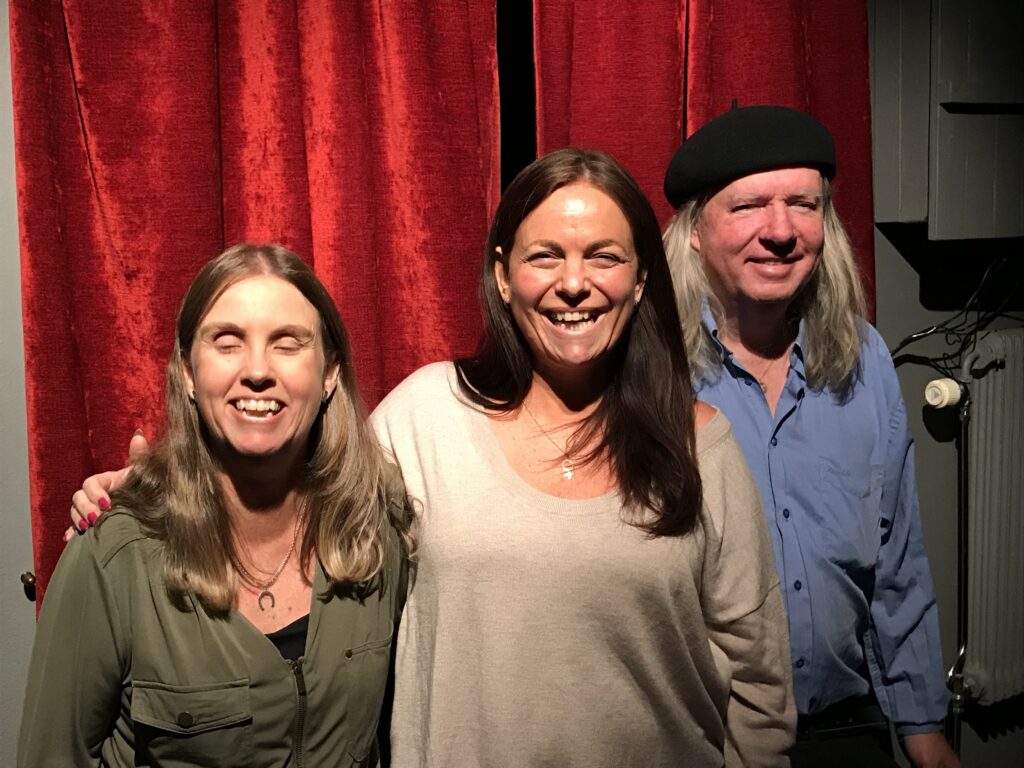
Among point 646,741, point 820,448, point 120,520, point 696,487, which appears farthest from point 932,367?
point 120,520

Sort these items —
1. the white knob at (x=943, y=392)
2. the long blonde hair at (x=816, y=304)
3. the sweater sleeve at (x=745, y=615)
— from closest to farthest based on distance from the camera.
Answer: the sweater sleeve at (x=745, y=615)
the long blonde hair at (x=816, y=304)
the white knob at (x=943, y=392)

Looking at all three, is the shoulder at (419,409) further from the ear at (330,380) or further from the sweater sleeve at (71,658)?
the sweater sleeve at (71,658)

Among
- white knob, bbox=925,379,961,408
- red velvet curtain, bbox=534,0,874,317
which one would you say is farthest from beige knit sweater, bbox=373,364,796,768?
white knob, bbox=925,379,961,408

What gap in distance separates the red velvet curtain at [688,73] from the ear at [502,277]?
23.7 inches

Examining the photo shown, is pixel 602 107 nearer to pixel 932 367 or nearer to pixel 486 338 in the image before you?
pixel 486 338

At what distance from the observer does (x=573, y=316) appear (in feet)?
5.35

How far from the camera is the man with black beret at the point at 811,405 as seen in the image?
186 centimetres

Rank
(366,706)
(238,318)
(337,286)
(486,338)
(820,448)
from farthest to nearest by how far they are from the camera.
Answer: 1. (337,286)
2. (820,448)
3. (486,338)
4. (366,706)
5. (238,318)

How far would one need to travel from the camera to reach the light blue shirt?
190cm

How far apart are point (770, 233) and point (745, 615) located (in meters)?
0.69

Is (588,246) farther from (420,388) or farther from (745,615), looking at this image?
(745,615)

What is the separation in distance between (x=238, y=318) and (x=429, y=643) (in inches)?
24.0

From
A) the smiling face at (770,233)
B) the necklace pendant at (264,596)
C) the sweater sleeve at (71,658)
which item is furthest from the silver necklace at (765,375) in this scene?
the sweater sleeve at (71,658)

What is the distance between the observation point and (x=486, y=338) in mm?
1801
